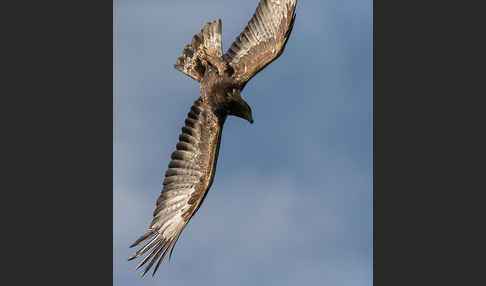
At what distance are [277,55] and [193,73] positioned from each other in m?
1.78

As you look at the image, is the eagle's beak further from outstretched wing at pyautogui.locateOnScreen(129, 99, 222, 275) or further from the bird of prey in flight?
outstretched wing at pyautogui.locateOnScreen(129, 99, 222, 275)

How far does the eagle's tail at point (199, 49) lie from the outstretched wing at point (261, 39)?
270mm

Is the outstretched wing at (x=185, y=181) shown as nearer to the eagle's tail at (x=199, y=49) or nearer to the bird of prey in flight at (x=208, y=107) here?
the bird of prey in flight at (x=208, y=107)

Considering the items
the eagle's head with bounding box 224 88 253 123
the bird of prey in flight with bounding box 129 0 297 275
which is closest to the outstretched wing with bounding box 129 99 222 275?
the bird of prey in flight with bounding box 129 0 297 275

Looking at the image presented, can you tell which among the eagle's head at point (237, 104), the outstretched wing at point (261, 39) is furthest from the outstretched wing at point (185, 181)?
the outstretched wing at point (261, 39)

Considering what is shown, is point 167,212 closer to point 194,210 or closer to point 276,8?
point 194,210

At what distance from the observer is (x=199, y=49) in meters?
14.9

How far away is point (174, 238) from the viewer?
14031 mm

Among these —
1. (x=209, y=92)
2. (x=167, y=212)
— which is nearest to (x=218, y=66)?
(x=209, y=92)

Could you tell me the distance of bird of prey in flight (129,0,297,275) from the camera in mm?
14047

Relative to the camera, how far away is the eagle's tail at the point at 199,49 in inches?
582

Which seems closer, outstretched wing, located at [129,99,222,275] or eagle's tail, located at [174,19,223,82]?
outstretched wing, located at [129,99,222,275]

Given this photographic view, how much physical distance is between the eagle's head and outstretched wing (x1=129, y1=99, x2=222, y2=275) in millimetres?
434

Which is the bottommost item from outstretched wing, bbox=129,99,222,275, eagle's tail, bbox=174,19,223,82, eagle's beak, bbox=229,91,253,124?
outstretched wing, bbox=129,99,222,275
